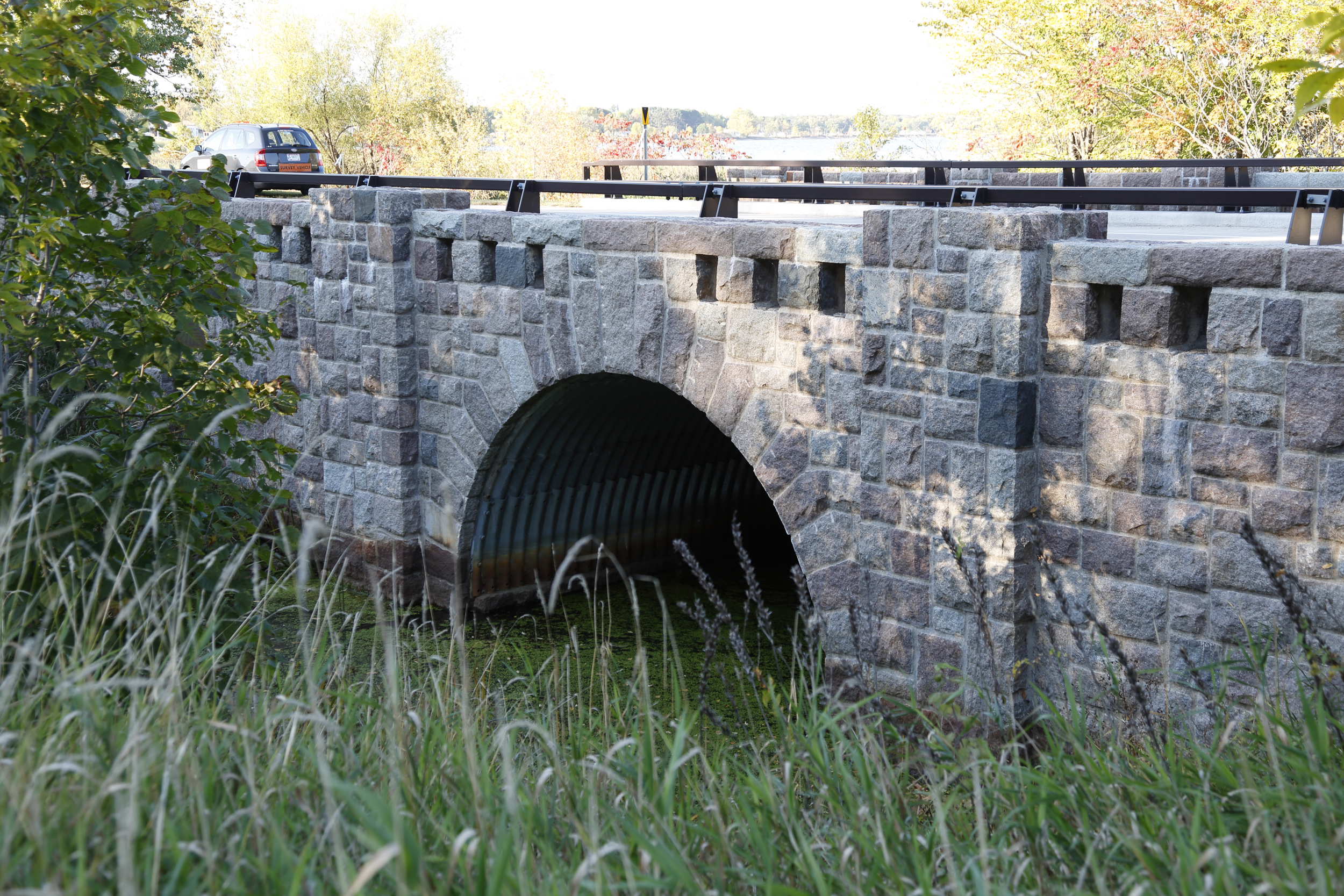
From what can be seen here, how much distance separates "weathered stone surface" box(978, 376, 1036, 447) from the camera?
5809 mm

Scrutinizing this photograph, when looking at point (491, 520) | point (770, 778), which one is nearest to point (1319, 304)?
point (770, 778)

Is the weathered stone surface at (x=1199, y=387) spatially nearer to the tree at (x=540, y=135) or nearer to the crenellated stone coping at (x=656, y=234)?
the crenellated stone coping at (x=656, y=234)

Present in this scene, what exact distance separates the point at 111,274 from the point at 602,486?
5.34 meters

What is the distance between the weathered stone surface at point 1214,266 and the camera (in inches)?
200

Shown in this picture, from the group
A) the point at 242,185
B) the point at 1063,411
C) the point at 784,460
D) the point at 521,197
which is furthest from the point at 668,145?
the point at 1063,411

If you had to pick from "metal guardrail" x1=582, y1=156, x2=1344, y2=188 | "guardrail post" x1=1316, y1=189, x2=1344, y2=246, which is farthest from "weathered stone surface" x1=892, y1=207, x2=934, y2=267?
"metal guardrail" x1=582, y1=156, x2=1344, y2=188

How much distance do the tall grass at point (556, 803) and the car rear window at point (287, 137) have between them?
82.7 ft

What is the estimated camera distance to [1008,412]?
19.1 ft

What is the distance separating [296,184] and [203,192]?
5.28m

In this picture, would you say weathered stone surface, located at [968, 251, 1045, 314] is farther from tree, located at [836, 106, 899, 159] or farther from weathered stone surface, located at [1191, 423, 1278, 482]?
tree, located at [836, 106, 899, 159]

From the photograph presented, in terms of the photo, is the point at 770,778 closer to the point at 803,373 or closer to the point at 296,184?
the point at 803,373

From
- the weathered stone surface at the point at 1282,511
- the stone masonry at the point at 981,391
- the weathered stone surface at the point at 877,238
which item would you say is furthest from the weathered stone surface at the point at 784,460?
the weathered stone surface at the point at 1282,511

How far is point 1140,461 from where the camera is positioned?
5578 millimetres

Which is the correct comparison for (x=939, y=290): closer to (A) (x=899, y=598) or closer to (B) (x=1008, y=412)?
(B) (x=1008, y=412)
